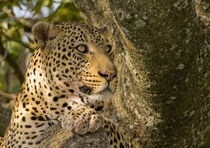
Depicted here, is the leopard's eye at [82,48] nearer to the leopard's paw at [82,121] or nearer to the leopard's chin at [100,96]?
the leopard's chin at [100,96]

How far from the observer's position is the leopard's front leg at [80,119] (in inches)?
170

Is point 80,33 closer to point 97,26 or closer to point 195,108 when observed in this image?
point 97,26

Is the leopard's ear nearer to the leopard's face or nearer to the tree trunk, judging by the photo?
the leopard's face

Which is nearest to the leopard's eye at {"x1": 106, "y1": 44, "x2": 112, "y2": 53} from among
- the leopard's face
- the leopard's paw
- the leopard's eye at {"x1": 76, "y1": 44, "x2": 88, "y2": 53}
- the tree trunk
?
the leopard's face

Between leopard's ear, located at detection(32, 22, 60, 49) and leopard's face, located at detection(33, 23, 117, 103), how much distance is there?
0.01 meters

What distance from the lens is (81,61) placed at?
17.9 feet

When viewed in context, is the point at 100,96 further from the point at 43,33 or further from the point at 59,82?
the point at 43,33

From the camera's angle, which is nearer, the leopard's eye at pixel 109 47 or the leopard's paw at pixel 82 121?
the leopard's paw at pixel 82 121

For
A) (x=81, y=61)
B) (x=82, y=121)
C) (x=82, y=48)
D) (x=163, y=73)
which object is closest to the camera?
(x=163, y=73)

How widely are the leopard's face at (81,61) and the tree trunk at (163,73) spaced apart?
849 mm

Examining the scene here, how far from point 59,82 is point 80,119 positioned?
90 centimetres

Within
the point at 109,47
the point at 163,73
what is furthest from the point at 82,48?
the point at 163,73

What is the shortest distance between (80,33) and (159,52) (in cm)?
263

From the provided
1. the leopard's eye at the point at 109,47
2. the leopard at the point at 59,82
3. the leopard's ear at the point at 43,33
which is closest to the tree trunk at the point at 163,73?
the leopard at the point at 59,82
